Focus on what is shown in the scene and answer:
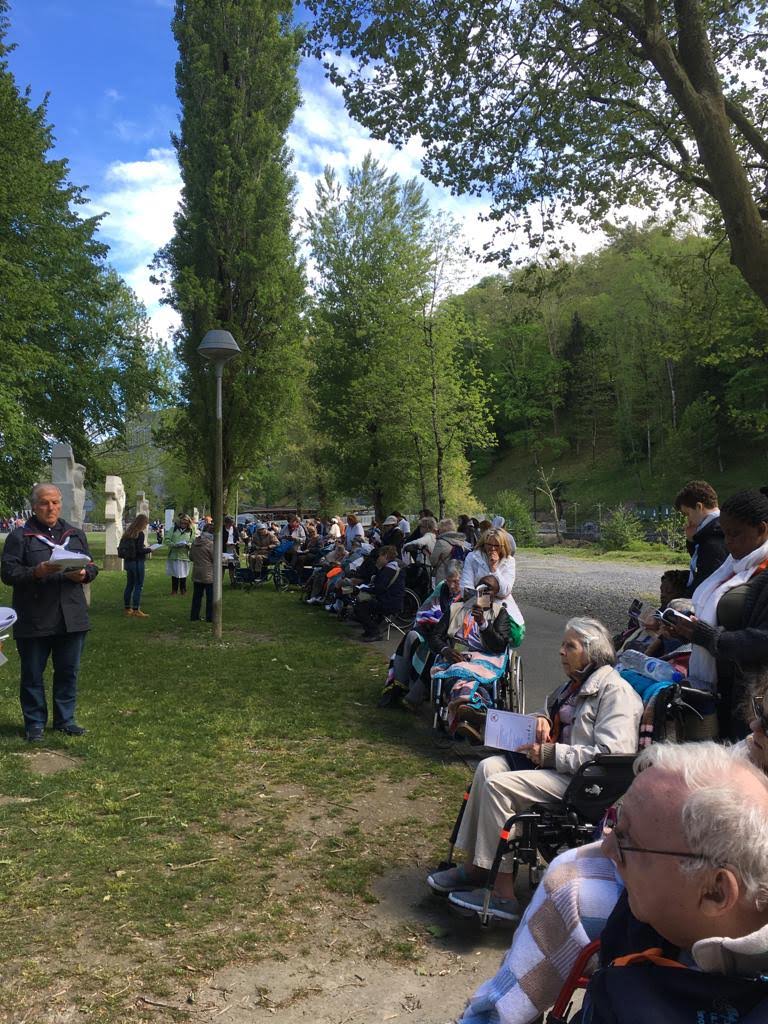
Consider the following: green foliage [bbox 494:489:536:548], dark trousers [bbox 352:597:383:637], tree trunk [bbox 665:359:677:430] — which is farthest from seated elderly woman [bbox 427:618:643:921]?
tree trunk [bbox 665:359:677:430]

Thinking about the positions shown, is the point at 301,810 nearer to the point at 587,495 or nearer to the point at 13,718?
the point at 13,718

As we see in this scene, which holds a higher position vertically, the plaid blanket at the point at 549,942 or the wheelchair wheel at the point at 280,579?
the plaid blanket at the point at 549,942

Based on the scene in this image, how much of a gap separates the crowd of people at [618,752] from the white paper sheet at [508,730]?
0.04m

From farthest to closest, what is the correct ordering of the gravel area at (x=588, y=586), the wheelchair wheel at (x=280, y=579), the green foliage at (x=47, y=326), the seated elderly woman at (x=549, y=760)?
the wheelchair wheel at (x=280, y=579) < the green foliage at (x=47, y=326) < the gravel area at (x=588, y=586) < the seated elderly woman at (x=549, y=760)

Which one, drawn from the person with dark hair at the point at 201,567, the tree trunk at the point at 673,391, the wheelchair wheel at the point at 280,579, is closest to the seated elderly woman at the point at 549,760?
the person with dark hair at the point at 201,567

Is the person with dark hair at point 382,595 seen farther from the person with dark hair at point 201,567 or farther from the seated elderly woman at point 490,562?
the seated elderly woman at point 490,562

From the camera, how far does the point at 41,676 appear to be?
5898mm

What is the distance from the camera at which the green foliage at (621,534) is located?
1176 inches

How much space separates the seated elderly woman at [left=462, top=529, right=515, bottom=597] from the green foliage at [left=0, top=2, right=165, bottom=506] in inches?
395

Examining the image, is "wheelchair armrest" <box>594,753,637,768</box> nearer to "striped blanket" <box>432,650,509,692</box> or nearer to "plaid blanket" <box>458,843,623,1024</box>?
"plaid blanket" <box>458,843,623,1024</box>

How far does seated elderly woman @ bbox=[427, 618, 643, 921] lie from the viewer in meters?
3.36

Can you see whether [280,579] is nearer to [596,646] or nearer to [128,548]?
[128,548]

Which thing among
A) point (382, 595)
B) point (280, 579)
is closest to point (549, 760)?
point (382, 595)

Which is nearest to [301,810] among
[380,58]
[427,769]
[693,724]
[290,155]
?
[427,769]
